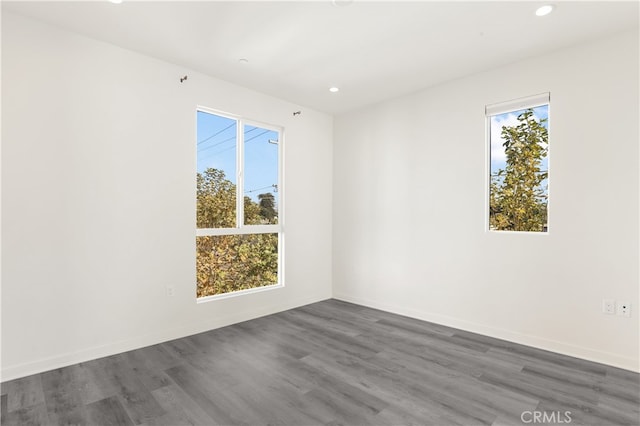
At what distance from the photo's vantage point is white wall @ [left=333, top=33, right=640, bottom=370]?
2709 mm

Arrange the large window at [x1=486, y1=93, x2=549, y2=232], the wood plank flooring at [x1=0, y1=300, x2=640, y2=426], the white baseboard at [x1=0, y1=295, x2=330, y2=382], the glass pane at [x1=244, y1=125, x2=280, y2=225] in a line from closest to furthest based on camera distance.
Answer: the wood plank flooring at [x1=0, y1=300, x2=640, y2=426] < the white baseboard at [x1=0, y1=295, x2=330, y2=382] < the large window at [x1=486, y1=93, x2=549, y2=232] < the glass pane at [x1=244, y1=125, x2=280, y2=225]

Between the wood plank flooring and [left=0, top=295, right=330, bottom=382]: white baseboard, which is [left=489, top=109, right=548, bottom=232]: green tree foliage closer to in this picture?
the wood plank flooring

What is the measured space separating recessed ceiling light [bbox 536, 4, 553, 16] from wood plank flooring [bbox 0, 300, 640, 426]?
8.69 ft

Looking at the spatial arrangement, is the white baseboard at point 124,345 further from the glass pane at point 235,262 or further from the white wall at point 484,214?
the white wall at point 484,214

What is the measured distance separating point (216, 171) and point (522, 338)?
3492 millimetres

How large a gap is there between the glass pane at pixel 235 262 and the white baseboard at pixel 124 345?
1.04 ft

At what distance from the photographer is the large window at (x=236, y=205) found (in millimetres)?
3680

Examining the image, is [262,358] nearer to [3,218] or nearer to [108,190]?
[108,190]

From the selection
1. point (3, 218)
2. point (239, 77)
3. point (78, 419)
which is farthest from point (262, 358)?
point (239, 77)

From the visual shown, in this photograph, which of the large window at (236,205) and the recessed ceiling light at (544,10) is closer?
the recessed ceiling light at (544,10)

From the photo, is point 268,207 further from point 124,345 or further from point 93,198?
point 124,345

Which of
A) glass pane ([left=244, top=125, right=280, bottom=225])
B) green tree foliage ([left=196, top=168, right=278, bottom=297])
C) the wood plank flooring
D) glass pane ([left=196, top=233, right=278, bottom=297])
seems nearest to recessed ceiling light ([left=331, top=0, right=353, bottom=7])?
glass pane ([left=244, top=125, right=280, bottom=225])

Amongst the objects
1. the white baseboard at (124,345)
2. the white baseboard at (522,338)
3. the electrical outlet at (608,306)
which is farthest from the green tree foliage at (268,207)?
the electrical outlet at (608,306)

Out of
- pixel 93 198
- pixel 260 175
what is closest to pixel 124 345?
pixel 93 198
